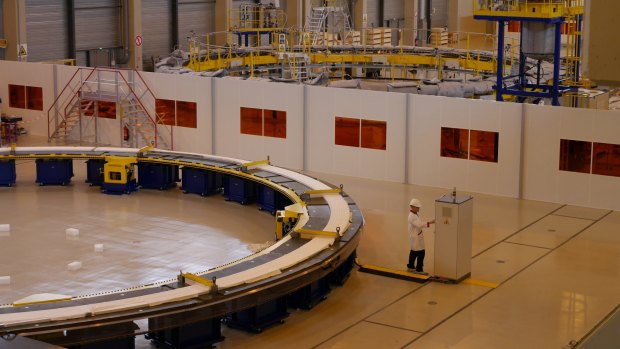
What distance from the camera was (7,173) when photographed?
70.4 ft

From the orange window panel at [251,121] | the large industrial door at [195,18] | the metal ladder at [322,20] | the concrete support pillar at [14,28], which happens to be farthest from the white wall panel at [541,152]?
the large industrial door at [195,18]

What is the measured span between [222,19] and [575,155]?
80.4 ft

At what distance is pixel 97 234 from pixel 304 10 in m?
28.3

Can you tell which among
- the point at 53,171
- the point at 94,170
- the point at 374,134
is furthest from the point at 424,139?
the point at 53,171

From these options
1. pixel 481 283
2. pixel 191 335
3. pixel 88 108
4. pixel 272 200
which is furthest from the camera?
pixel 88 108

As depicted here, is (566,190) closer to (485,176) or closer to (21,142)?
(485,176)

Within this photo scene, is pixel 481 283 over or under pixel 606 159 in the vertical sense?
under

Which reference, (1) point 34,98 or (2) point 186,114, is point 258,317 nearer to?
(2) point 186,114

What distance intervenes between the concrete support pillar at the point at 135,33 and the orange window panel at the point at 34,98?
10349 mm

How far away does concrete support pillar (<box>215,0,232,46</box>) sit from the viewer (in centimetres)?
4153

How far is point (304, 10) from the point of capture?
145 ft

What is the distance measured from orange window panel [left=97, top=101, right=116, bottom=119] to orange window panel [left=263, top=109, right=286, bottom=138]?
4853 mm

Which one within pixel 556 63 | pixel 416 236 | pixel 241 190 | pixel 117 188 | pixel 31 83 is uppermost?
pixel 556 63

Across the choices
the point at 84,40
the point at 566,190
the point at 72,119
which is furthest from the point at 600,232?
the point at 84,40
